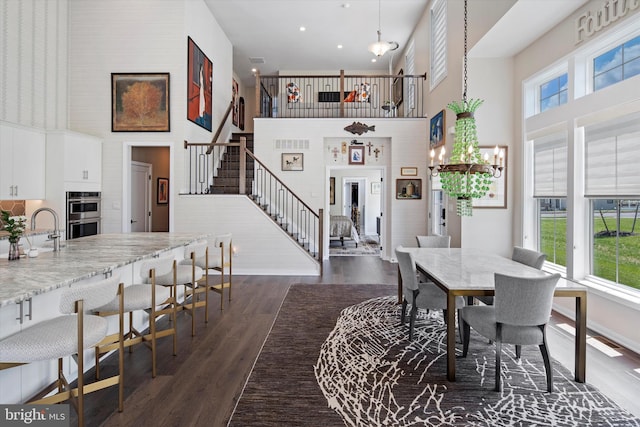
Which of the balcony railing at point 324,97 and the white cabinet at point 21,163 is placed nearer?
the white cabinet at point 21,163

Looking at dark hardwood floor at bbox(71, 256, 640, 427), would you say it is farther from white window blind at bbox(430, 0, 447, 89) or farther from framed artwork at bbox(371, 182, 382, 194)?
framed artwork at bbox(371, 182, 382, 194)

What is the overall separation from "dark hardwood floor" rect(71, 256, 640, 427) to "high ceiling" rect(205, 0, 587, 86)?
4.13 m

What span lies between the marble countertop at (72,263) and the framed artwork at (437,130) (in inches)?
198

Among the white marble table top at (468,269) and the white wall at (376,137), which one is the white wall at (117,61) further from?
the white marble table top at (468,269)

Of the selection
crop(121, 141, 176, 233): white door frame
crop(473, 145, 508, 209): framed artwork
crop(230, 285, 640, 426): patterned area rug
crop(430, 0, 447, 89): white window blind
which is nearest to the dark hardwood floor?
crop(230, 285, 640, 426): patterned area rug

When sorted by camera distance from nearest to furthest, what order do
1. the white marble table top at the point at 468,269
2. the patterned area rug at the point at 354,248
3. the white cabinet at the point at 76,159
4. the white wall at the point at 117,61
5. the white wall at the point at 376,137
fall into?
the white marble table top at the point at 468,269, the white cabinet at the point at 76,159, the white wall at the point at 117,61, the white wall at the point at 376,137, the patterned area rug at the point at 354,248

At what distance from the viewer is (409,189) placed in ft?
27.3

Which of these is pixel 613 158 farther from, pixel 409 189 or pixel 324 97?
pixel 324 97

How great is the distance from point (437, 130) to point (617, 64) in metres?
3.45

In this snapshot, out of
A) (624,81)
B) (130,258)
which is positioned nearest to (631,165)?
(624,81)

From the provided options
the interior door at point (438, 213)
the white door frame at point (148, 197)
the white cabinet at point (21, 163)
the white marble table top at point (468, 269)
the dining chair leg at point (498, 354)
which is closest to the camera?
the dining chair leg at point (498, 354)

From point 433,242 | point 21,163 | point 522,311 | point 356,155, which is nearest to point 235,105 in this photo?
point 356,155

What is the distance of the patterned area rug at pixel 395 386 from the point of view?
238 cm

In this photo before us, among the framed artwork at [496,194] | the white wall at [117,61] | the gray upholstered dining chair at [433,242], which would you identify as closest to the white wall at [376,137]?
the white wall at [117,61]
